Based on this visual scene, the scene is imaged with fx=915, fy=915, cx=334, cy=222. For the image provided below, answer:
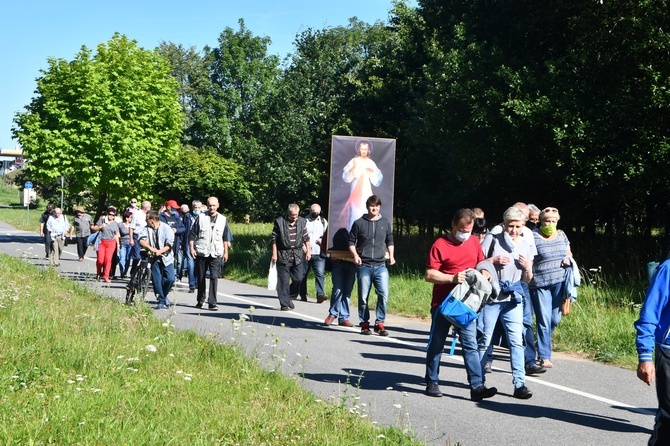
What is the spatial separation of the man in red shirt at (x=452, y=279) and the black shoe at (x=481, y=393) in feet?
0.04

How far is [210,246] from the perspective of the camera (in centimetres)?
1548

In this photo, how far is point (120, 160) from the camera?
44781 millimetres

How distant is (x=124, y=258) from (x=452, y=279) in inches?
630

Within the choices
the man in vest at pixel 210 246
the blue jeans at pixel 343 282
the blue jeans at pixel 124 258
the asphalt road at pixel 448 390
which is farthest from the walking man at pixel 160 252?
the blue jeans at pixel 124 258

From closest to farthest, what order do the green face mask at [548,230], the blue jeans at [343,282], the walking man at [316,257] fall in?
1. the green face mask at [548,230]
2. the blue jeans at [343,282]
3. the walking man at [316,257]

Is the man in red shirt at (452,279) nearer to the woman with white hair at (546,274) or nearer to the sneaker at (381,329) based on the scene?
the woman with white hair at (546,274)

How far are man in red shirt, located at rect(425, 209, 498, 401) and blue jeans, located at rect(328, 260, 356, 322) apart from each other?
5.03 metres

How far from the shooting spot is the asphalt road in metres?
7.17

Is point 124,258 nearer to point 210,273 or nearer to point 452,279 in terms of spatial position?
point 210,273

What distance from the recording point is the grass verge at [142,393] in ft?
20.2

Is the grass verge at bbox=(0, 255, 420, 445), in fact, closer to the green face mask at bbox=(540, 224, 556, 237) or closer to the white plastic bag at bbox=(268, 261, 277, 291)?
the green face mask at bbox=(540, 224, 556, 237)

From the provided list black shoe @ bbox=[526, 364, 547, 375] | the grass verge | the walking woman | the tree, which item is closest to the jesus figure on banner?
the grass verge

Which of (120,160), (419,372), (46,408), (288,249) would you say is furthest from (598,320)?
(120,160)

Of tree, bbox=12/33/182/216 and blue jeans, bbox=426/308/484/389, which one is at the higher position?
tree, bbox=12/33/182/216
